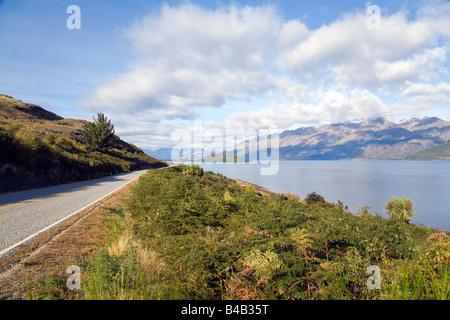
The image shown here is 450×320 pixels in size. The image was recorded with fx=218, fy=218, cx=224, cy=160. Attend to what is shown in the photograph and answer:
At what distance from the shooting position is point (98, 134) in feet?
149

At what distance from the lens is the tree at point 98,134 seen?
44.5 meters

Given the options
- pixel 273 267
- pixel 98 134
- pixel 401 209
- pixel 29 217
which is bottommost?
pixel 401 209

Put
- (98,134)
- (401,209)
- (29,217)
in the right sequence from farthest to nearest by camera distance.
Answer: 1. (98,134)
2. (401,209)
3. (29,217)

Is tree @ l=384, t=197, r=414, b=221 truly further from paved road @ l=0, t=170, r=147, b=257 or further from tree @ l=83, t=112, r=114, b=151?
tree @ l=83, t=112, r=114, b=151

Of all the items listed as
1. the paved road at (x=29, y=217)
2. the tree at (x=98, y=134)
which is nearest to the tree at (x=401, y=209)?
the paved road at (x=29, y=217)

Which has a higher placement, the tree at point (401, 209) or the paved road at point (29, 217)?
the paved road at point (29, 217)

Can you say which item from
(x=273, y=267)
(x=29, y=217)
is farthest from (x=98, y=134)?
(x=273, y=267)

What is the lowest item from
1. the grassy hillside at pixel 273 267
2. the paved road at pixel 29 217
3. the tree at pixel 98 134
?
the paved road at pixel 29 217

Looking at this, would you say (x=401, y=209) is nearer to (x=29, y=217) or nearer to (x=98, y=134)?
(x=29, y=217)

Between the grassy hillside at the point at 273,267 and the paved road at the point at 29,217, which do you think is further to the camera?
the paved road at the point at 29,217

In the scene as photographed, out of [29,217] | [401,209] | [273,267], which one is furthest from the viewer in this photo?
→ [401,209]

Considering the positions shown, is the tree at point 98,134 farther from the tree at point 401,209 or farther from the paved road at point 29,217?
the tree at point 401,209
